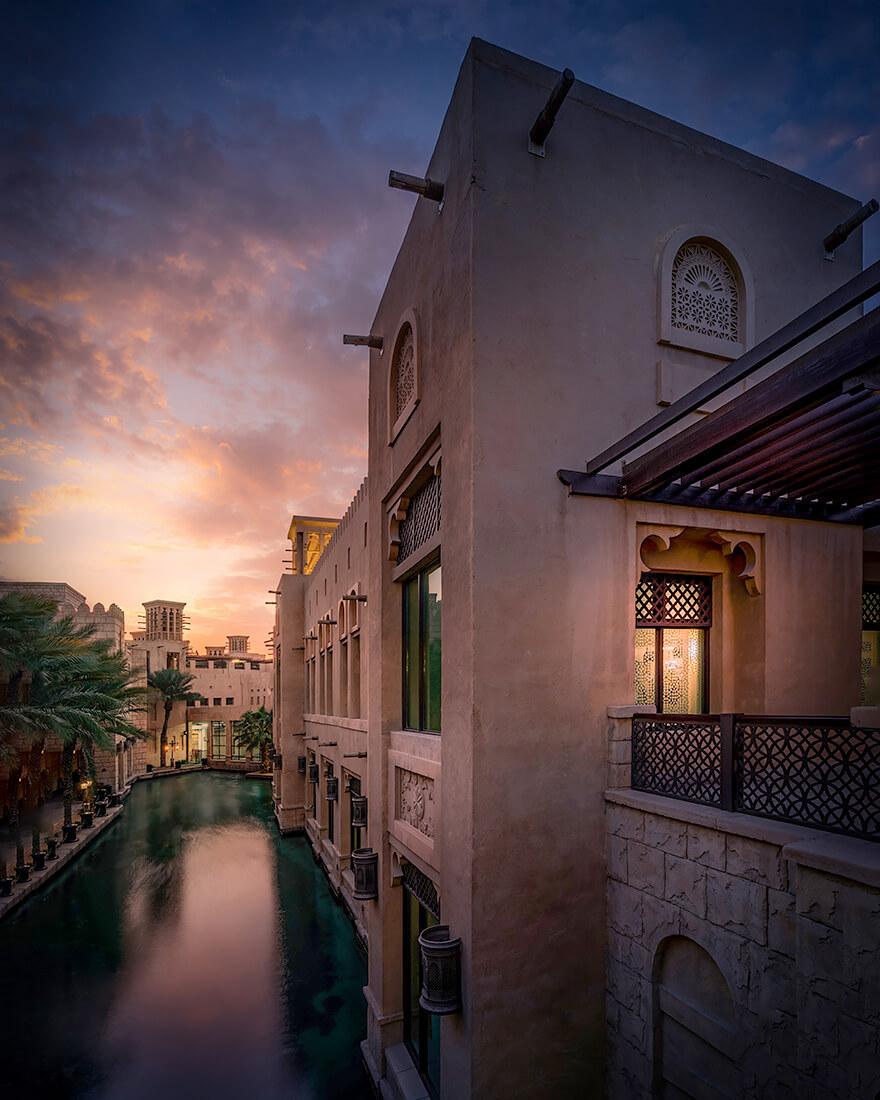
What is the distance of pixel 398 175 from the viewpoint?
236 inches

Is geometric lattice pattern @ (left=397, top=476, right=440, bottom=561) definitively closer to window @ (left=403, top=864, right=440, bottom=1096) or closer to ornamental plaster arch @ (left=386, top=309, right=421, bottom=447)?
ornamental plaster arch @ (left=386, top=309, right=421, bottom=447)

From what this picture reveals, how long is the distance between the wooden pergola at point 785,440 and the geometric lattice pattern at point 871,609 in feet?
4.97

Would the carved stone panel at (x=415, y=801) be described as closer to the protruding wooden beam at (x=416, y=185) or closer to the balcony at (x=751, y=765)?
the balcony at (x=751, y=765)

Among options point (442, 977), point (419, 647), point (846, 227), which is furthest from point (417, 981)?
point (846, 227)

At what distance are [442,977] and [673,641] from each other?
3.73m

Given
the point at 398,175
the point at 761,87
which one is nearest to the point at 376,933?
the point at 398,175

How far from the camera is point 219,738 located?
48094mm

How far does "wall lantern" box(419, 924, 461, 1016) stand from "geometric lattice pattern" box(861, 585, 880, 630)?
A: 6.17 metres

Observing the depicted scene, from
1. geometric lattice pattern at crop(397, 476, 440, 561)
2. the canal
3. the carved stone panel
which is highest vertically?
geometric lattice pattern at crop(397, 476, 440, 561)

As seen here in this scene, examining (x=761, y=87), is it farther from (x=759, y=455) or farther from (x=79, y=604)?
(x=79, y=604)

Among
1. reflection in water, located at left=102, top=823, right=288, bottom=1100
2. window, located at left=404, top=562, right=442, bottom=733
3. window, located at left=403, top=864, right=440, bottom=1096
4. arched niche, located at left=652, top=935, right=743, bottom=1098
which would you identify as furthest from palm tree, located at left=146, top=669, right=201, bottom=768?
arched niche, located at left=652, top=935, right=743, bottom=1098

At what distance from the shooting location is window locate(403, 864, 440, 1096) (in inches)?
269

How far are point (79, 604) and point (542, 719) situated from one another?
35.3 meters

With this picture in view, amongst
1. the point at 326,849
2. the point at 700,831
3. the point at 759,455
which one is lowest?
the point at 326,849
